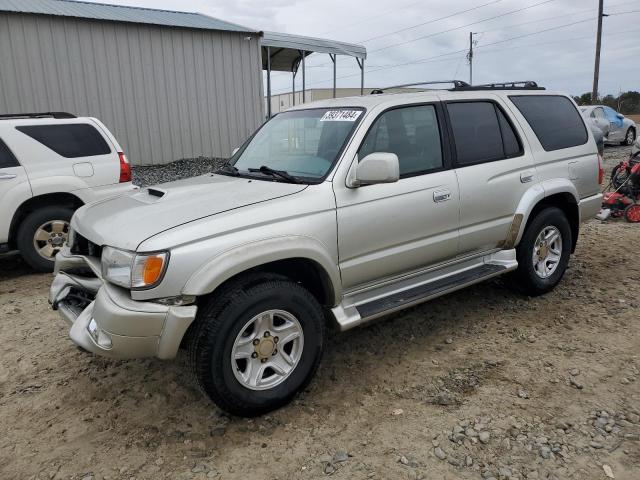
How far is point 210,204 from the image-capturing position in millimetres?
3047

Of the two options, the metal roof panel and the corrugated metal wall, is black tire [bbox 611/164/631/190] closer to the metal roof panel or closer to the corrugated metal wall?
the corrugated metal wall

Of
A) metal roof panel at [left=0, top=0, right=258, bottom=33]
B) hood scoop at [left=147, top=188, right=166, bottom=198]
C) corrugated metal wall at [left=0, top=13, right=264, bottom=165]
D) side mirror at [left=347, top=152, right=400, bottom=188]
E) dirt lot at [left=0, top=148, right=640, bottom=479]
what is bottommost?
dirt lot at [left=0, top=148, right=640, bottom=479]

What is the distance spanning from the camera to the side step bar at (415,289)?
131 inches

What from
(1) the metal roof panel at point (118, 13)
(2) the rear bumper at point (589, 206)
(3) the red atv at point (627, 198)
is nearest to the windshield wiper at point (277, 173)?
(2) the rear bumper at point (589, 206)

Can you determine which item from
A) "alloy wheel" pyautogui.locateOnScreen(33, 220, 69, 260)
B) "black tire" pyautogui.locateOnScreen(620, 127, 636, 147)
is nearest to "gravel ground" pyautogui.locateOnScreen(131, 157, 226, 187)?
"alloy wheel" pyautogui.locateOnScreen(33, 220, 69, 260)

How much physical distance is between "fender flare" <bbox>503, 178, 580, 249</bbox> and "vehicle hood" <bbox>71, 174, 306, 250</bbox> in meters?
2.06

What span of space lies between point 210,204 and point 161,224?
0.35m

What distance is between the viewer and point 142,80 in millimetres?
11805

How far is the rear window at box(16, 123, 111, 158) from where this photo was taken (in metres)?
5.96

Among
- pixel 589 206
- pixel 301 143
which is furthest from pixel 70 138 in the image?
pixel 589 206

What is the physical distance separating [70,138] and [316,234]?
14.5 ft

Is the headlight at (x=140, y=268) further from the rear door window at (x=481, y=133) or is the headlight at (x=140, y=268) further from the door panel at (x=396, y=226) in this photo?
the rear door window at (x=481, y=133)

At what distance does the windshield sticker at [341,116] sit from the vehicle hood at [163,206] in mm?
690

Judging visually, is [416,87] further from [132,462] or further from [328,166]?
[132,462]
